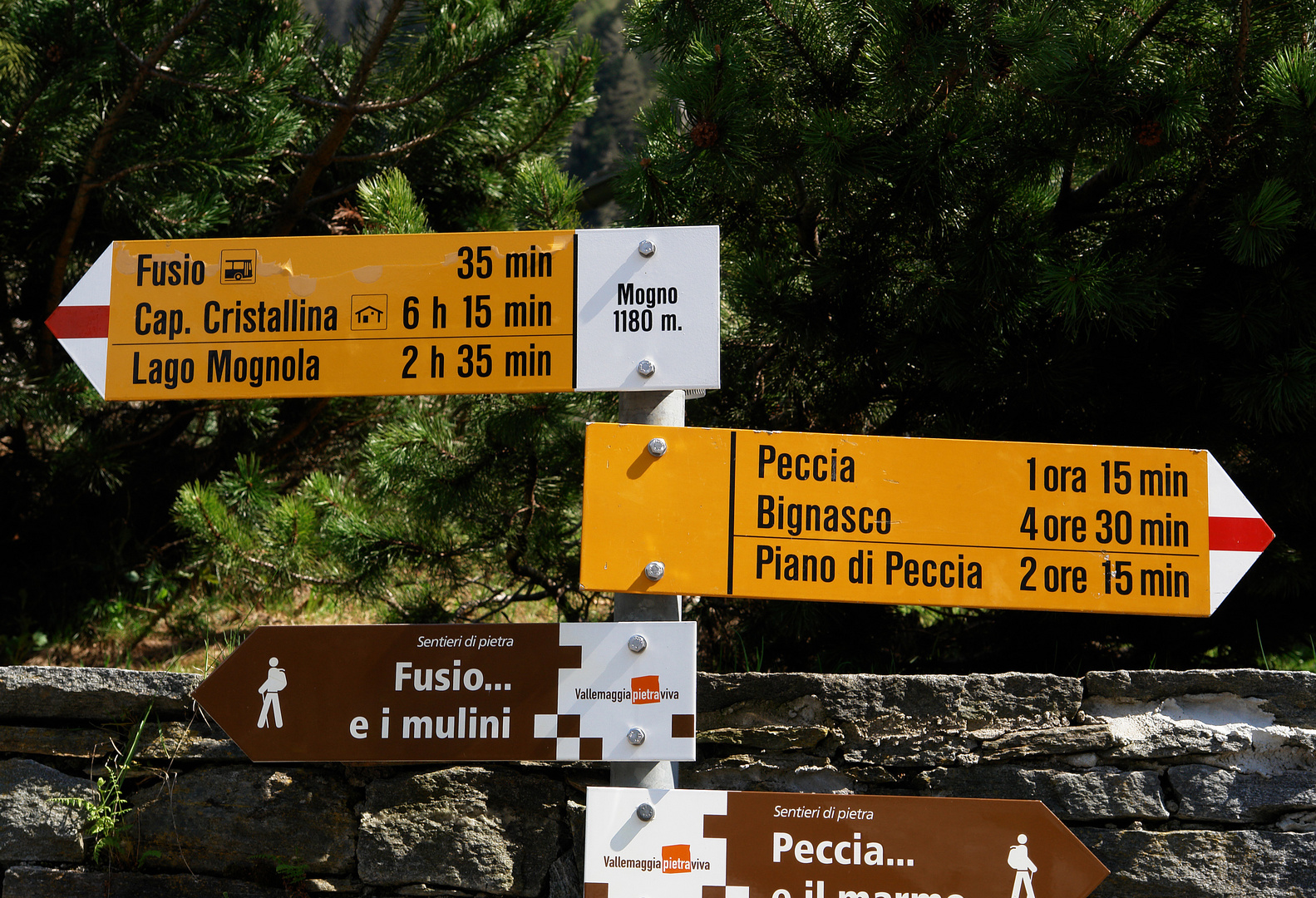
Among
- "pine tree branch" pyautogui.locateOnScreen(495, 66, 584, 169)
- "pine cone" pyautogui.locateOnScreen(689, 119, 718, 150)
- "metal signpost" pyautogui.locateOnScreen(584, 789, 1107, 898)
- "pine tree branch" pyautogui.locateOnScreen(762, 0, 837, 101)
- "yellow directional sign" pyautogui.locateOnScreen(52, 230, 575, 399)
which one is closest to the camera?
"metal signpost" pyautogui.locateOnScreen(584, 789, 1107, 898)

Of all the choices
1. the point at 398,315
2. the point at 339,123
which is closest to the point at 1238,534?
the point at 398,315

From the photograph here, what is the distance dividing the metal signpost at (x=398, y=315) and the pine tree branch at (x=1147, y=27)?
119 cm

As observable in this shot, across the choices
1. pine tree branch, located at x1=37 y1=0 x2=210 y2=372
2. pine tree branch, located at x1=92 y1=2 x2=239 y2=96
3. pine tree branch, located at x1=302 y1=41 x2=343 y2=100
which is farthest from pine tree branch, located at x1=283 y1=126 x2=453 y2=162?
pine tree branch, located at x1=37 y1=0 x2=210 y2=372

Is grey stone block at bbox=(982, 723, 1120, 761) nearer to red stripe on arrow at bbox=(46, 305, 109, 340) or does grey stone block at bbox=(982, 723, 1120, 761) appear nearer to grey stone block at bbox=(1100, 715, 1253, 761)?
grey stone block at bbox=(1100, 715, 1253, 761)

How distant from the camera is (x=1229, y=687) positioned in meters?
2.07

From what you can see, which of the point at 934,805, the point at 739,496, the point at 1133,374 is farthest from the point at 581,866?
the point at 1133,374

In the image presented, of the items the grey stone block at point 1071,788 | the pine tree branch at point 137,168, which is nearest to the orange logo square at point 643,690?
the grey stone block at point 1071,788

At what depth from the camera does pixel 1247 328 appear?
2.07 metres

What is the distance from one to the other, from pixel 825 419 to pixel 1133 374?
0.84 m

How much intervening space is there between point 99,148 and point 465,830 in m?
2.46

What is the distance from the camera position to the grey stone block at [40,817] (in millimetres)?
2121

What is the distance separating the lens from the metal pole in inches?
66.1

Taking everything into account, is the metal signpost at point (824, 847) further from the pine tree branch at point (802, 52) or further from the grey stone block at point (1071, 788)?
the pine tree branch at point (802, 52)

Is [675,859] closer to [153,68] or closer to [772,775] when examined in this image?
[772,775]
